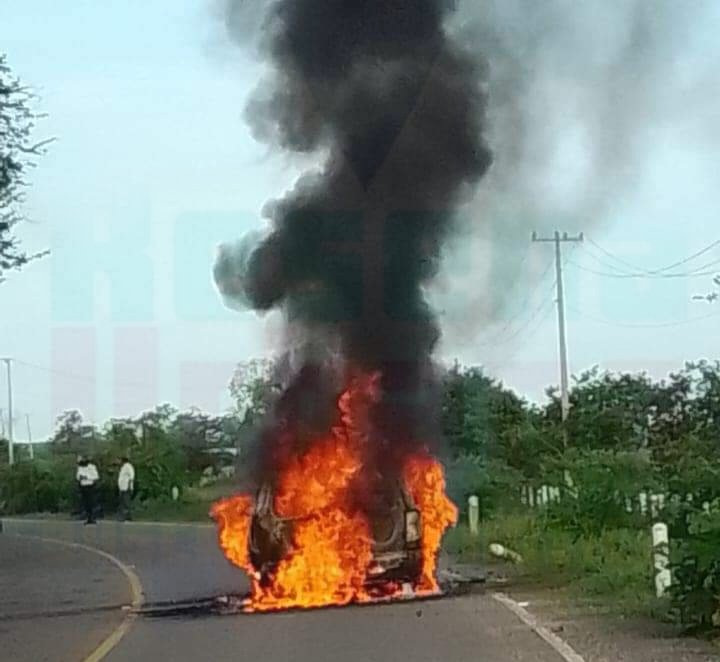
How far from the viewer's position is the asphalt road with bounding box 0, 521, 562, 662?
12.8 metres

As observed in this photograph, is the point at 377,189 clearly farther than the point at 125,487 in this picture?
No

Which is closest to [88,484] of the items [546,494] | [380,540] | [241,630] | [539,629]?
[546,494]

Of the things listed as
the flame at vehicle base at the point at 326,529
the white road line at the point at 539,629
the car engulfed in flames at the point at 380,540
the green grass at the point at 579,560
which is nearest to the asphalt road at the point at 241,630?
the white road line at the point at 539,629

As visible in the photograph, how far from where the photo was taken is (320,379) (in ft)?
61.1

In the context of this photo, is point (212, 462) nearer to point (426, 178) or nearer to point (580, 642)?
point (426, 178)

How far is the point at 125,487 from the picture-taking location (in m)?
40.0

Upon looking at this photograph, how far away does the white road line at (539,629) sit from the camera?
40.9 ft

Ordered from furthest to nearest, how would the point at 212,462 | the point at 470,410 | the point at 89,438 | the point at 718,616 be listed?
the point at 89,438, the point at 212,462, the point at 470,410, the point at 718,616

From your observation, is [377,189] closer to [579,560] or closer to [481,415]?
[579,560]

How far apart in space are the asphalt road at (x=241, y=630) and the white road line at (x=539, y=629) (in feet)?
0.31

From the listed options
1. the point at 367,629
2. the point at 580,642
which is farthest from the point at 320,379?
the point at 580,642

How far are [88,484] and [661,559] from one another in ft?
83.7

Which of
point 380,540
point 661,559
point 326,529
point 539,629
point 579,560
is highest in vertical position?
point 326,529

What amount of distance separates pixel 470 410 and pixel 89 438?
29.9 m
